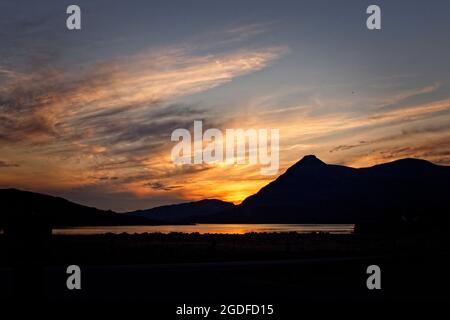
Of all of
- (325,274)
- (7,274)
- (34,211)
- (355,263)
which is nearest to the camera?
(34,211)

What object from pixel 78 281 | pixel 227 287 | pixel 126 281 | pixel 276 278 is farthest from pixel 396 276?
pixel 78 281

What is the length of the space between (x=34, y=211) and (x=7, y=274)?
15.7 m

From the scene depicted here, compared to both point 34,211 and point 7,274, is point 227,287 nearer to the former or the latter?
point 7,274

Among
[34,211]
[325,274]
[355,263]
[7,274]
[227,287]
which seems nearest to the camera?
[34,211]

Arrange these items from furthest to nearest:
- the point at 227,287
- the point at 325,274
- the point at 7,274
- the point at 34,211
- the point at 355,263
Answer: the point at 355,263 → the point at 325,274 → the point at 7,274 → the point at 227,287 → the point at 34,211

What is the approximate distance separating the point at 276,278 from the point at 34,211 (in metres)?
16.2

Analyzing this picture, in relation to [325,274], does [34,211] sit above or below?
above

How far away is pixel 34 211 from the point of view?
8.99m

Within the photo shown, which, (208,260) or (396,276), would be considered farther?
(208,260)
